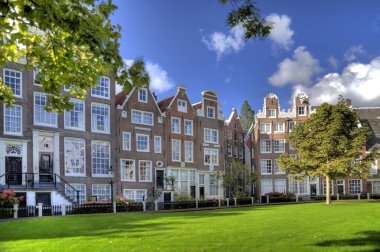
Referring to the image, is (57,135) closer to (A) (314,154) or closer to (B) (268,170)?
(A) (314,154)

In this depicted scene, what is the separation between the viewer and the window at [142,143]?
45250 mm

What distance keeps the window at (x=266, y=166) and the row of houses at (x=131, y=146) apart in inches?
6.0

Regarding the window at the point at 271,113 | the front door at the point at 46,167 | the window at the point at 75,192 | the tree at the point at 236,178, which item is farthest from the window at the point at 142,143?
the window at the point at 271,113

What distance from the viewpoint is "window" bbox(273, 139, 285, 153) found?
216 feet

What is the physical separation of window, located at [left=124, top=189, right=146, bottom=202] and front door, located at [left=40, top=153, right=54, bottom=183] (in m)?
8.68

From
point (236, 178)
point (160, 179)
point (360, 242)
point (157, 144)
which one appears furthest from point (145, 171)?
point (360, 242)

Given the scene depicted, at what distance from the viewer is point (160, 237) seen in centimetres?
→ 1424

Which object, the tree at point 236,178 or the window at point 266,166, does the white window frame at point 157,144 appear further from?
the window at point 266,166

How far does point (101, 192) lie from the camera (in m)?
41.0

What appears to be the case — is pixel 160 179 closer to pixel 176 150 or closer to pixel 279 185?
pixel 176 150

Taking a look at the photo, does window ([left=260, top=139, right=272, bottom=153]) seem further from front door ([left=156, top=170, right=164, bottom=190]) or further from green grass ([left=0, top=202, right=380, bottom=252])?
green grass ([left=0, top=202, right=380, bottom=252])

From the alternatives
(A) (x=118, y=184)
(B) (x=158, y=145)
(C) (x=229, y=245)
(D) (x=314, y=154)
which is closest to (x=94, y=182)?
(A) (x=118, y=184)

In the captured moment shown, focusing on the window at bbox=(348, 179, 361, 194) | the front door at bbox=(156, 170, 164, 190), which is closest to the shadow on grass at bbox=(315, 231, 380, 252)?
the front door at bbox=(156, 170, 164, 190)

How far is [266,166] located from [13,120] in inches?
1614
